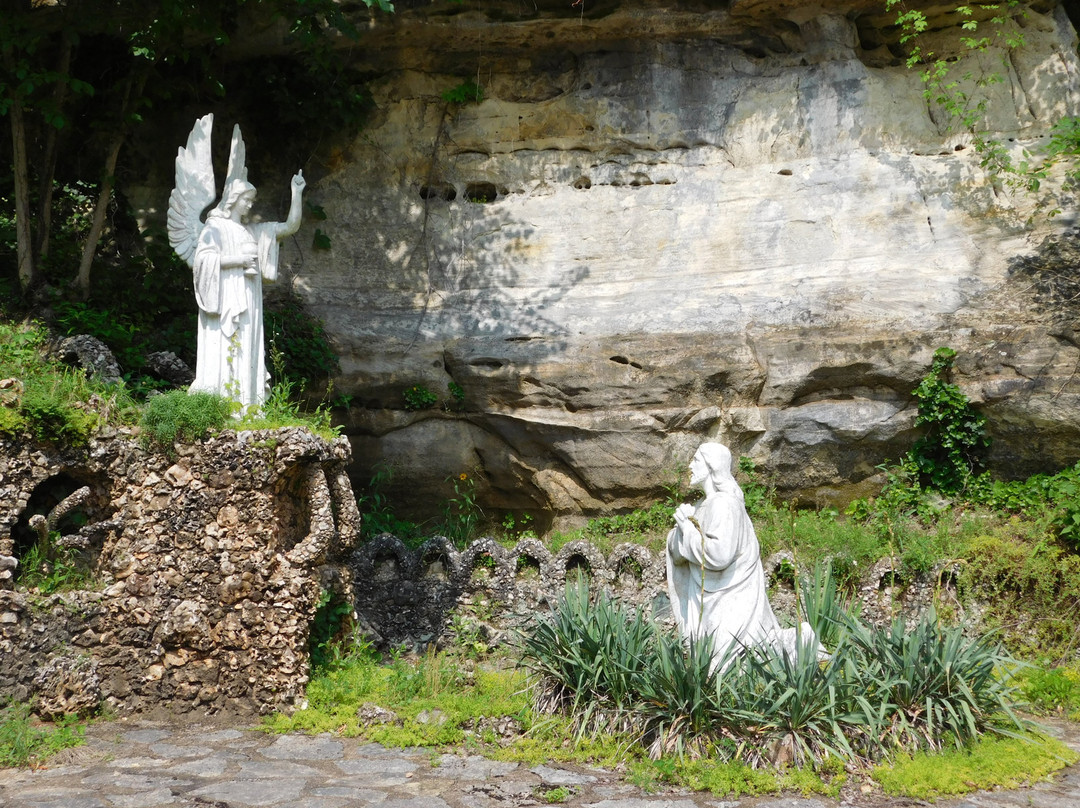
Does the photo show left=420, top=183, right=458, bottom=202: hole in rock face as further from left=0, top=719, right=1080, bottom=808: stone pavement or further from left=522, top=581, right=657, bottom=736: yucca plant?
left=0, top=719, right=1080, bottom=808: stone pavement

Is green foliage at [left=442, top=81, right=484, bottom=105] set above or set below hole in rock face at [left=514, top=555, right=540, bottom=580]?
above

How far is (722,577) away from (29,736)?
4.59m

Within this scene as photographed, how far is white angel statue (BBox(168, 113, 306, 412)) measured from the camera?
8.69 m

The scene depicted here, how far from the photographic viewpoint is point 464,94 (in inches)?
468

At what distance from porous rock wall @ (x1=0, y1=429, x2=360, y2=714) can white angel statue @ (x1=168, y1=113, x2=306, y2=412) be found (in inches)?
27.0

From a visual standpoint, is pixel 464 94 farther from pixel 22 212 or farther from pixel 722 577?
pixel 722 577

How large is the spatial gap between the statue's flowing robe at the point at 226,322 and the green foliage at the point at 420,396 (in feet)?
8.64

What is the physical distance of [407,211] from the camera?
1200 centimetres

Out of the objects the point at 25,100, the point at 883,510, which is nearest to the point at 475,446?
the point at 883,510

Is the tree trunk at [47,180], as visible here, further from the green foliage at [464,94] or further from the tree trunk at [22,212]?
the green foliage at [464,94]

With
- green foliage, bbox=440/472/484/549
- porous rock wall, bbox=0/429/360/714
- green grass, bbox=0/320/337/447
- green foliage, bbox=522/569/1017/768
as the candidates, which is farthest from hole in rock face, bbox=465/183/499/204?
green foliage, bbox=522/569/1017/768

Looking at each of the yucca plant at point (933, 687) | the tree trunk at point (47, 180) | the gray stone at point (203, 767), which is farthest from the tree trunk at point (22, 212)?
the yucca plant at point (933, 687)

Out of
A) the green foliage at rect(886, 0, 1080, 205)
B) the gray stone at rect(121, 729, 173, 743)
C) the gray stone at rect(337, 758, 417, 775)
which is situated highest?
the green foliage at rect(886, 0, 1080, 205)

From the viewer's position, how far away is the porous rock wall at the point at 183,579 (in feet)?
25.5
